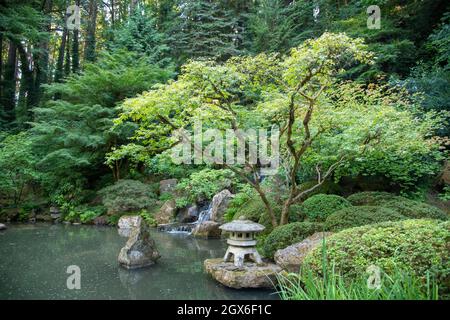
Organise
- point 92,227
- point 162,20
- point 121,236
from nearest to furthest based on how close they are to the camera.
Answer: point 121,236
point 92,227
point 162,20

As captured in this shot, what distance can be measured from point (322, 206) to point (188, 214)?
5328mm

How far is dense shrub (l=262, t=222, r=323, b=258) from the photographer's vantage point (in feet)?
19.6

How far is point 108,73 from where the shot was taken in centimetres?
1362

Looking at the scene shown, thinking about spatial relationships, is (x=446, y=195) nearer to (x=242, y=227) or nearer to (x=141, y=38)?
(x=242, y=227)

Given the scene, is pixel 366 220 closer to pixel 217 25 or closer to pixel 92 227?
pixel 92 227

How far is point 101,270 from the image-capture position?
6.11 meters

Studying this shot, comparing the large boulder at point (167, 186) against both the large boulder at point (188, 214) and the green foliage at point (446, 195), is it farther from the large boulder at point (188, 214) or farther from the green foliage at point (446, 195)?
the green foliage at point (446, 195)

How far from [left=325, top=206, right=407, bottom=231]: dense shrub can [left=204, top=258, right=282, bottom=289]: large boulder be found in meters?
1.26

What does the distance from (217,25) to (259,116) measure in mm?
11725

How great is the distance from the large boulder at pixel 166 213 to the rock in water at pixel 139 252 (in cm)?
472

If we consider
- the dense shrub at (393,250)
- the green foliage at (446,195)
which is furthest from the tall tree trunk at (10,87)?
the green foliage at (446,195)

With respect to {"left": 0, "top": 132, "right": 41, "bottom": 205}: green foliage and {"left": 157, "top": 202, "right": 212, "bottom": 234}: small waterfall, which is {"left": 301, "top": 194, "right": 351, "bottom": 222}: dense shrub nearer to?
{"left": 157, "top": 202, "right": 212, "bottom": 234}: small waterfall

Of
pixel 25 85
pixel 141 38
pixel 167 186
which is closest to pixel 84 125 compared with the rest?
pixel 167 186
